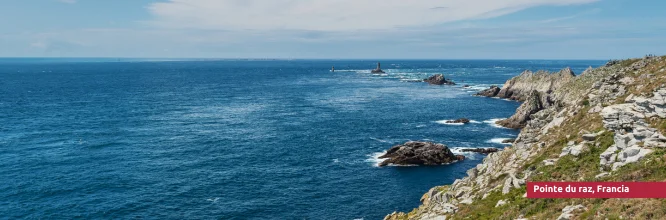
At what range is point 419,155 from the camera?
267ft

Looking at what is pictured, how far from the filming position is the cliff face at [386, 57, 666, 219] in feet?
82.4

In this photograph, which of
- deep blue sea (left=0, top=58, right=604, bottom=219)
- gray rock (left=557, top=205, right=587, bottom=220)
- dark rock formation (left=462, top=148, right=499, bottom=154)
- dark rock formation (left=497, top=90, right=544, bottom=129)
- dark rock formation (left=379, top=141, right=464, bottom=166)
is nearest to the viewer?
gray rock (left=557, top=205, right=587, bottom=220)

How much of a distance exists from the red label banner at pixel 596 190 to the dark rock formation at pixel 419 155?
50.7 meters

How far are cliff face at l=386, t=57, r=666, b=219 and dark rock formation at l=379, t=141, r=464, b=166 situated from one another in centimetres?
3419

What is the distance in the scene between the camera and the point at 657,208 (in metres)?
21.1

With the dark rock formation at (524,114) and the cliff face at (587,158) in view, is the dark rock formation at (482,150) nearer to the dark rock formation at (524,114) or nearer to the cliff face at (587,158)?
the dark rock formation at (524,114)

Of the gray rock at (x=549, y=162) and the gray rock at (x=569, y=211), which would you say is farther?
the gray rock at (x=549, y=162)

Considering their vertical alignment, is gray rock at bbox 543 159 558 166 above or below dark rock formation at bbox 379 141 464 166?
above

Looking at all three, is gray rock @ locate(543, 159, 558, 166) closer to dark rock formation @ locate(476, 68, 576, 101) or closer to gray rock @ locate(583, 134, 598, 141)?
gray rock @ locate(583, 134, 598, 141)

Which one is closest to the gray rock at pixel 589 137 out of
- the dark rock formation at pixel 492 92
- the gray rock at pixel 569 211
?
the gray rock at pixel 569 211

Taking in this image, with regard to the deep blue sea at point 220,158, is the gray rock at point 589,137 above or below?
above

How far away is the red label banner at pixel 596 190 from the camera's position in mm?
23125

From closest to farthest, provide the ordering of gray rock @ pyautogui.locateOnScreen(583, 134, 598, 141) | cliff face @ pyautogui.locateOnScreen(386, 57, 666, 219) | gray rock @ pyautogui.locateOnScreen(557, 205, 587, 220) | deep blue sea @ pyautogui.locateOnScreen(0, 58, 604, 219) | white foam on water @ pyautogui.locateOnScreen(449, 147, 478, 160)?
gray rock @ pyautogui.locateOnScreen(557, 205, 587, 220)
cliff face @ pyautogui.locateOnScreen(386, 57, 666, 219)
gray rock @ pyautogui.locateOnScreen(583, 134, 598, 141)
deep blue sea @ pyautogui.locateOnScreen(0, 58, 604, 219)
white foam on water @ pyautogui.locateOnScreen(449, 147, 478, 160)

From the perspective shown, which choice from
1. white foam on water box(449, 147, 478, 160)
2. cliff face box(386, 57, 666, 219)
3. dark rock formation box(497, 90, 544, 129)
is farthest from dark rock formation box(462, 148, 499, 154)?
cliff face box(386, 57, 666, 219)
